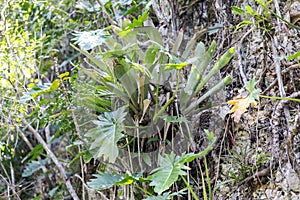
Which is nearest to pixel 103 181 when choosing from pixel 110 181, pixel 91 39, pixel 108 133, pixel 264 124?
pixel 110 181

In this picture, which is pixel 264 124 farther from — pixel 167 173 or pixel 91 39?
pixel 91 39

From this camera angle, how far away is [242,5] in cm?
190

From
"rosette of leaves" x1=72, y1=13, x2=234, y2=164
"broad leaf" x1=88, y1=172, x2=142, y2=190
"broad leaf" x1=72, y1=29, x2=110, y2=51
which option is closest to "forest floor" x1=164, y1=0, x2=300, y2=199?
"rosette of leaves" x1=72, y1=13, x2=234, y2=164

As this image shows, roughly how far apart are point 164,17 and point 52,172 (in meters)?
1.38

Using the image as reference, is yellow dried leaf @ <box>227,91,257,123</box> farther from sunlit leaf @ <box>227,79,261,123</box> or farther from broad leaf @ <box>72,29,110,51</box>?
broad leaf @ <box>72,29,110,51</box>

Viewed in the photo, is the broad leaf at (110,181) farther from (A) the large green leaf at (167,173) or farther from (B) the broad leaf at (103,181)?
(A) the large green leaf at (167,173)

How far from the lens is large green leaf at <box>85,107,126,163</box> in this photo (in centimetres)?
144

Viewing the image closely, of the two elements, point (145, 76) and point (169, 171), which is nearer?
point (169, 171)

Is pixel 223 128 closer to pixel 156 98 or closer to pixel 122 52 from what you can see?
pixel 156 98

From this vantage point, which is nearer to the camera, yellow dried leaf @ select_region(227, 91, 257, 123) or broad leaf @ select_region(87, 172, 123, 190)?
yellow dried leaf @ select_region(227, 91, 257, 123)

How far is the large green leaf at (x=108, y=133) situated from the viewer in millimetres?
1440

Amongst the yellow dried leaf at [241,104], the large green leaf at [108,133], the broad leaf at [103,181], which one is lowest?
the broad leaf at [103,181]

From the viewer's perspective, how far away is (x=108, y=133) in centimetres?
148

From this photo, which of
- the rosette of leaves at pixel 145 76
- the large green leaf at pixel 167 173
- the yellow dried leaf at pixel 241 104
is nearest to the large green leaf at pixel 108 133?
the rosette of leaves at pixel 145 76
